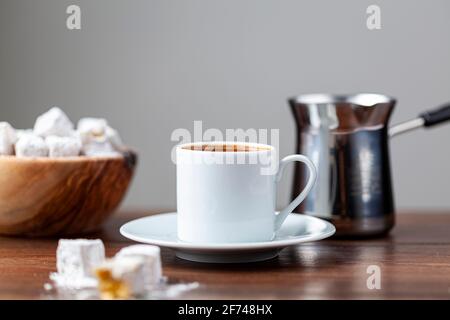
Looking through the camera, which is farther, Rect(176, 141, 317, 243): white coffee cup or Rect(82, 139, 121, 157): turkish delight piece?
Rect(82, 139, 121, 157): turkish delight piece

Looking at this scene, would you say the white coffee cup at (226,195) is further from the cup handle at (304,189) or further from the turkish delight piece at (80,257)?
the turkish delight piece at (80,257)

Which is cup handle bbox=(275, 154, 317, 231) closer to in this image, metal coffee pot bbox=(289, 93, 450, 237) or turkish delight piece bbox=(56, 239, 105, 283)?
metal coffee pot bbox=(289, 93, 450, 237)

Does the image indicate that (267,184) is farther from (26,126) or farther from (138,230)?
(26,126)

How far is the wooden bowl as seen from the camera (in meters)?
0.97

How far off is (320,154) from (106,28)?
1.05 meters

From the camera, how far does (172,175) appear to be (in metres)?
2.03

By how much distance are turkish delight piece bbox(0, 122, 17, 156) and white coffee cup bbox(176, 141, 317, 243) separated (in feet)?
0.97

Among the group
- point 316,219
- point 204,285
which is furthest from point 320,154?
point 204,285

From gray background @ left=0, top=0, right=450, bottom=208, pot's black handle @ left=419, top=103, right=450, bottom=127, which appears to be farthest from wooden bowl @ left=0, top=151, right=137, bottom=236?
gray background @ left=0, top=0, right=450, bottom=208

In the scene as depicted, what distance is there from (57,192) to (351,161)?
41 cm

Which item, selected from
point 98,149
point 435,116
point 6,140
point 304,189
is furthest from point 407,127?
point 6,140

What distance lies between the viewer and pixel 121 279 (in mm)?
687

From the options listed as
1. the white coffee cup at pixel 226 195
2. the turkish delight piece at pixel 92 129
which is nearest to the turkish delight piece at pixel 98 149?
the turkish delight piece at pixel 92 129

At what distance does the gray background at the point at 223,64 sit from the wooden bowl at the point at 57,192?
91 cm
